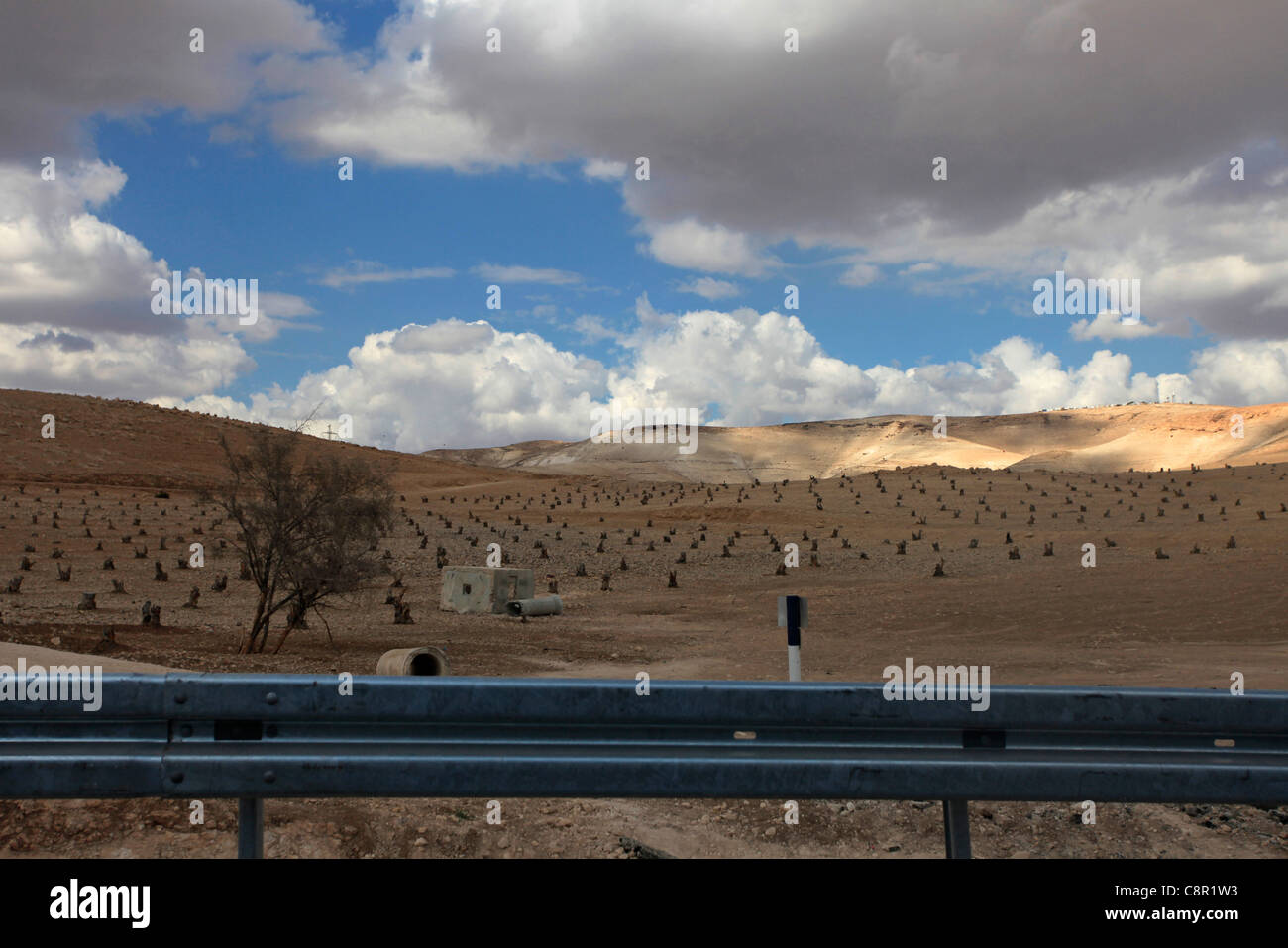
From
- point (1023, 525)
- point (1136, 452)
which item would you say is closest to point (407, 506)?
point (1023, 525)

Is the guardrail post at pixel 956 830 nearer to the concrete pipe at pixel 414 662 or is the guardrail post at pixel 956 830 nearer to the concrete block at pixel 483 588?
the concrete pipe at pixel 414 662

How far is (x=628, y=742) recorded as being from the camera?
4.06m

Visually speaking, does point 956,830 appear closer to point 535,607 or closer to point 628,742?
point 628,742

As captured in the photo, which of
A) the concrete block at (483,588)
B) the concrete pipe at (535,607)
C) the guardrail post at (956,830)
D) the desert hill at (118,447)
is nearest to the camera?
the guardrail post at (956,830)

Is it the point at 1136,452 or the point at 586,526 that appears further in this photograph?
the point at 1136,452

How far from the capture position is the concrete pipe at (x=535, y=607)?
22.2 meters

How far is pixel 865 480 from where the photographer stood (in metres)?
60.7

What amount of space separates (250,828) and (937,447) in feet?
412

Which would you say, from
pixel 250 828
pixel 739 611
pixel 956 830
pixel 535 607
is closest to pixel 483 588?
pixel 535 607

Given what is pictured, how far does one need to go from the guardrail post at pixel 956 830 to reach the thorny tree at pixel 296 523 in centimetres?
1359

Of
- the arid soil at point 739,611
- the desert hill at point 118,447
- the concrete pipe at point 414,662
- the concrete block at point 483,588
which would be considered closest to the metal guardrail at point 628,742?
the arid soil at point 739,611
